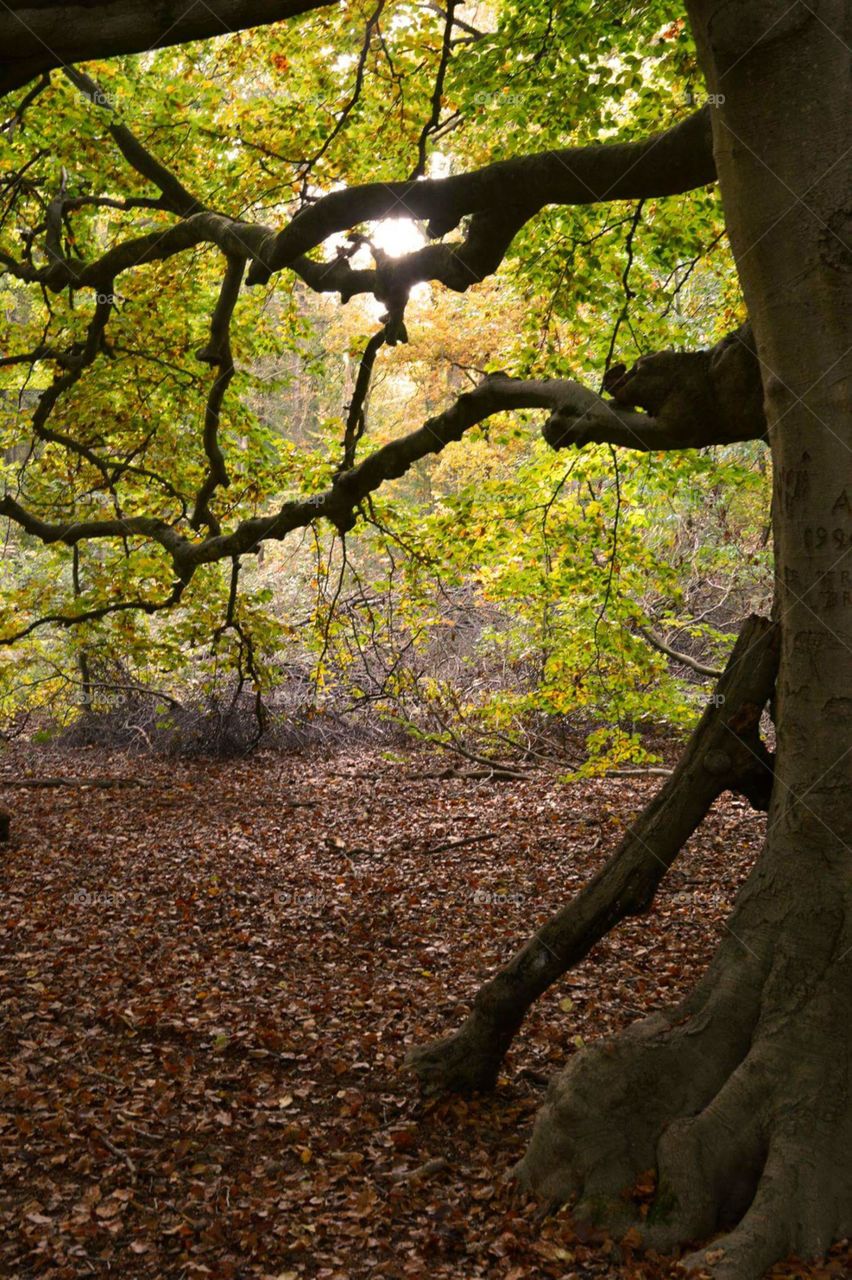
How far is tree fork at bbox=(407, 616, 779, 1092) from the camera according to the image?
3.73 meters

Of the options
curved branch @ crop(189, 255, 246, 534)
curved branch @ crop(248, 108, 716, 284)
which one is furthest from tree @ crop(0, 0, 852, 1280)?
curved branch @ crop(189, 255, 246, 534)

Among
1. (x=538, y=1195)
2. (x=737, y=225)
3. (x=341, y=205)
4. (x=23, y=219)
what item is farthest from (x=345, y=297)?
(x=23, y=219)

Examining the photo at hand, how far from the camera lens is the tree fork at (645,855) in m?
3.73

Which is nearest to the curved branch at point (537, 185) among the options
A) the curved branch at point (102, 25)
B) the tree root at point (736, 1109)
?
the curved branch at point (102, 25)

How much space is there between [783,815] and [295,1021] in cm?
310

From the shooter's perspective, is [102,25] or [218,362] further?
[218,362]

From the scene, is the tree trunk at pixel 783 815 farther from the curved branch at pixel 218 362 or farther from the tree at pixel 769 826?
the curved branch at pixel 218 362

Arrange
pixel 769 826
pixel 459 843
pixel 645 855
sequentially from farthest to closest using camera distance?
pixel 459 843, pixel 645 855, pixel 769 826

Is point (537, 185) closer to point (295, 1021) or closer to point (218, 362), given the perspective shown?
point (218, 362)

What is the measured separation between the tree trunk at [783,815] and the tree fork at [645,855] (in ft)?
0.74

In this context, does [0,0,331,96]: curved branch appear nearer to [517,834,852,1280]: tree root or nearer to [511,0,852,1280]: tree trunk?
[511,0,852,1280]: tree trunk

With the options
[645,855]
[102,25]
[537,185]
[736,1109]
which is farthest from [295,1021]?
[102,25]

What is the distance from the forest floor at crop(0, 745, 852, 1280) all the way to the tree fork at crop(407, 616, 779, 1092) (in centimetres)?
24

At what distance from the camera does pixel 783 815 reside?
342cm
